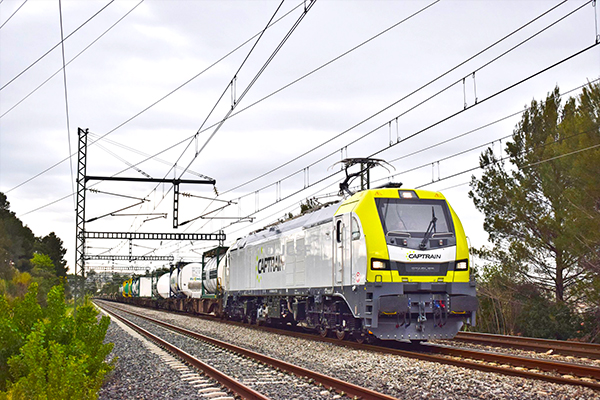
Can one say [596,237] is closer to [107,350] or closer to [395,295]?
[395,295]

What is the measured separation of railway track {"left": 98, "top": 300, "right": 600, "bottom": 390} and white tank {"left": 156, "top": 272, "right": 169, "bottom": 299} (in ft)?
122

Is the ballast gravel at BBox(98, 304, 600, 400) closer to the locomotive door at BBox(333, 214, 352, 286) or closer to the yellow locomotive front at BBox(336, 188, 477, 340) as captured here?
the yellow locomotive front at BBox(336, 188, 477, 340)

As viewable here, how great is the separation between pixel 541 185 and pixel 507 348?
9.88m

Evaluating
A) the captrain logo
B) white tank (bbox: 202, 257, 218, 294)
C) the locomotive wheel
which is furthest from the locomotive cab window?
white tank (bbox: 202, 257, 218, 294)

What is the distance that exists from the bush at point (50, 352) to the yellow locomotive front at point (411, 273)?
5793mm

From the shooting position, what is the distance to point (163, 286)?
168 feet

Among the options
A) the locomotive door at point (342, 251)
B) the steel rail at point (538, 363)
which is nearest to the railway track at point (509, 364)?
the steel rail at point (538, 363)

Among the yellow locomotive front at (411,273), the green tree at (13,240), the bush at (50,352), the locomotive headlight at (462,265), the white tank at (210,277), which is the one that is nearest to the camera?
the bush at (50,352)

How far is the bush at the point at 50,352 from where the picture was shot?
264 inches

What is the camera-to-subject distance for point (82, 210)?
987 inches

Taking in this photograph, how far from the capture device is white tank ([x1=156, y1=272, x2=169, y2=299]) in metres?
49.9

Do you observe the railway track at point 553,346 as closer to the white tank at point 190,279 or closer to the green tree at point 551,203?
the green tree at point 551,203

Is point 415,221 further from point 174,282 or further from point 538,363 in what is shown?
point 174,282

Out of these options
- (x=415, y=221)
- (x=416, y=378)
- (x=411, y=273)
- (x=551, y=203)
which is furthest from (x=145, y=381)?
(x=551, y=203)
